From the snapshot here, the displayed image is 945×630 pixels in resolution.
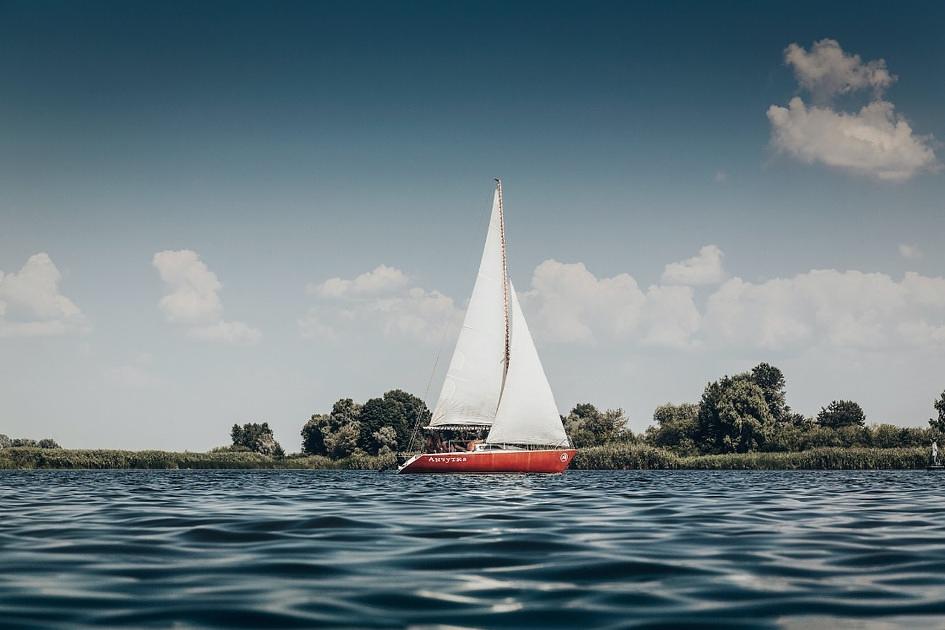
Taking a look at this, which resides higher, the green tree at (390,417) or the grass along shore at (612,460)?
the green tree at (390,417)

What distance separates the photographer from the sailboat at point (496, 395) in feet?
177

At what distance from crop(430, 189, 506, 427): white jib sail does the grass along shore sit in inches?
893

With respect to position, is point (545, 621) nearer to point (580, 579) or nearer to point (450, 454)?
point (580, 579)

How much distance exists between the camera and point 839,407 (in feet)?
468

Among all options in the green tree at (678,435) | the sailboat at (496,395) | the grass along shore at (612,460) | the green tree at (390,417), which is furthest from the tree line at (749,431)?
the sailboat at (496,395)

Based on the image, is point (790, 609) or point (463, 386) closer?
point (790, 609)

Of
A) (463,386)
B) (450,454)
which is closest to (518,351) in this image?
(463,386)

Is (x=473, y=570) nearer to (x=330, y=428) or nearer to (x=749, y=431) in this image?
(x=749, y=431)

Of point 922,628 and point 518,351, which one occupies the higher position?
point 518,351

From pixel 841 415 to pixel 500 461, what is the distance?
347 ft

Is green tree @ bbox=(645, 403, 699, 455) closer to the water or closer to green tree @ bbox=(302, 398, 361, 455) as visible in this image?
green tree @ bbox=(302, 398, 361, 455)

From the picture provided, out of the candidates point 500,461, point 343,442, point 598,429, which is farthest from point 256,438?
point 500,461

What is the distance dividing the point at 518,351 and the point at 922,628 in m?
47.7

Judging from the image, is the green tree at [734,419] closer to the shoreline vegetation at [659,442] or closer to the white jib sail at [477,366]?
the shoreline vegetation at [659,442]
